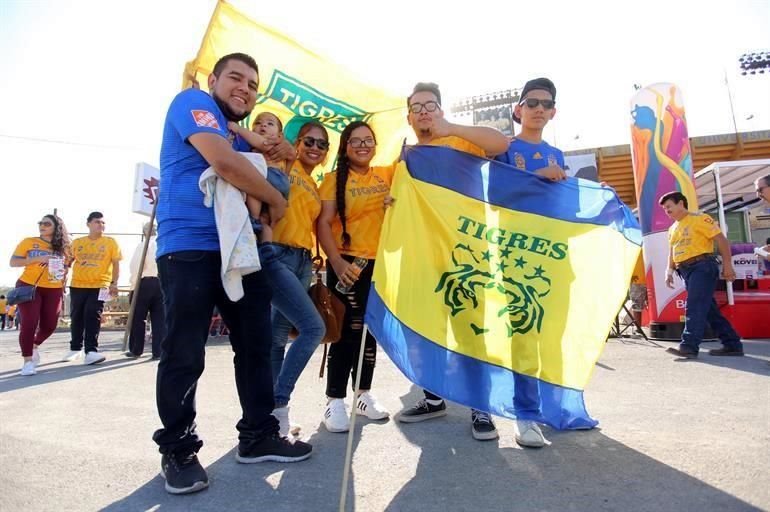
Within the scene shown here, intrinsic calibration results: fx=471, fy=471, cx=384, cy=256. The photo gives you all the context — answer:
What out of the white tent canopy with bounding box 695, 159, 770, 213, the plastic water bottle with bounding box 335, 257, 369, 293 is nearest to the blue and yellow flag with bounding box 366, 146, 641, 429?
the plastic water bottle with bounding box 335, 257, 369, 293

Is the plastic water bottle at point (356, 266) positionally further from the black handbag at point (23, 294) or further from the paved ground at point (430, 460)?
the black handbag at point (23, 294)

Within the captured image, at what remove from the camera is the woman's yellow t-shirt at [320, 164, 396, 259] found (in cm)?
305

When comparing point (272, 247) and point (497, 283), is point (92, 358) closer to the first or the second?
point (272, 247)

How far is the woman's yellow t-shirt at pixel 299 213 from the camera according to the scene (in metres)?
2.84

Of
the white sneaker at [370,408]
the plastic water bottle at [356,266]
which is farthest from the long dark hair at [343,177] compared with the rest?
the white sneaker at [370,408]

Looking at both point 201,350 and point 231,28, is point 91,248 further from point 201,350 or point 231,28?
point 201,350

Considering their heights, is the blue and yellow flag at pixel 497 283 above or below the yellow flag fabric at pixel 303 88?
below

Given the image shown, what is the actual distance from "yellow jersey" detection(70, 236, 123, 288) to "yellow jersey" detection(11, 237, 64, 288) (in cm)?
47

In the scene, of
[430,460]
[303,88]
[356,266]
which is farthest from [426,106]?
[430,460]

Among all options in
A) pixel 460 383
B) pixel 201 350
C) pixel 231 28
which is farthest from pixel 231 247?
pixel 231 28

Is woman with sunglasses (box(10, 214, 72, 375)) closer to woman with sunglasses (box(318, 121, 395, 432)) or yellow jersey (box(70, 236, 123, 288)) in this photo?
yellow jersey (box(70, 236, 123, 288))

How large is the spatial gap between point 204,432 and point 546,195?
2.57 m

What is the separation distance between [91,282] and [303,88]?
4.63 meters

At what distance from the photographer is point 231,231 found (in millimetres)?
2109
